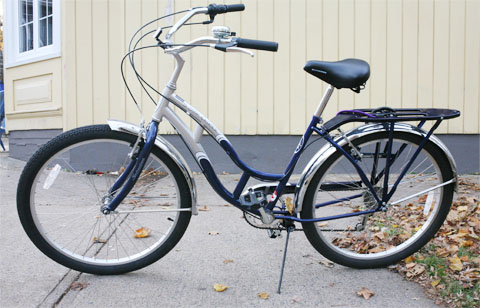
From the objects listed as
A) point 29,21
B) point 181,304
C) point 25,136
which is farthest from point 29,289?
point 29,21

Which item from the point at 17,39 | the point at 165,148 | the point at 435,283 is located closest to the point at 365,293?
the point at 435,283

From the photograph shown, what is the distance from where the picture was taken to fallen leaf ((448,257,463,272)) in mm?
2551

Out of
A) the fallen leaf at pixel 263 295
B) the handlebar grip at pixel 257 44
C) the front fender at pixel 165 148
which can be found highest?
the handlebar grip at pixel 257 44

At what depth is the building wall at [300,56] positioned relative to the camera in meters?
5.64

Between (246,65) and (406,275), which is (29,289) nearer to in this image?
(406,275)

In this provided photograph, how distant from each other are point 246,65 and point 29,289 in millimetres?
3944

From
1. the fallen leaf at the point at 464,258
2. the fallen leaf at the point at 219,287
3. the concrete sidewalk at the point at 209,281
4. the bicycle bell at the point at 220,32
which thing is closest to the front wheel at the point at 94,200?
the concrete sidewalk at the point at 209,281

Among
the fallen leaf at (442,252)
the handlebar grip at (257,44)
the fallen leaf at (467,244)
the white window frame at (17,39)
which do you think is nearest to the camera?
the handlebar grip at (257,44)

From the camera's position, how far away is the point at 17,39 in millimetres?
7043

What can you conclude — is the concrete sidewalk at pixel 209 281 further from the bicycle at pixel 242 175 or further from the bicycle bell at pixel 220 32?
the bicycle bell at pixel 220 32

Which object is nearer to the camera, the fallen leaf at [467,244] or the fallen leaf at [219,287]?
the fallen leaf at [219,287]

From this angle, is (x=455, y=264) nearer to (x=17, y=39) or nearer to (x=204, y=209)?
(x=204, y=209)

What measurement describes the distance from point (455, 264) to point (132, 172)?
1863 millimetres

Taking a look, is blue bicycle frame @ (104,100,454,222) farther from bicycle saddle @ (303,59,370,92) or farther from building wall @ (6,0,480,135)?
building wall @ (6,0,480,135)
